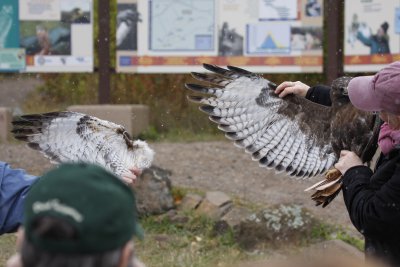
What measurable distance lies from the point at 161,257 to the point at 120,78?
4.35 meters

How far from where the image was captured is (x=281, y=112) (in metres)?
4.63

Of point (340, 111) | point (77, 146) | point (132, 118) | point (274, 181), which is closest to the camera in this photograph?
point (77, 146)

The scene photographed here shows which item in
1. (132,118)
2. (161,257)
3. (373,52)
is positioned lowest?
(161,257)

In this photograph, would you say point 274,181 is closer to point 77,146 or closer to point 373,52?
point 373,52

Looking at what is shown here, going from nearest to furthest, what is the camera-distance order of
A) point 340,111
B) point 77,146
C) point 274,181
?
point 77,146 → point 340,111 → point 274,181

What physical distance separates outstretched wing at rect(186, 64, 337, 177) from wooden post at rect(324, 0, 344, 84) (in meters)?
4.46

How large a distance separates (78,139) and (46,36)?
5.52 m

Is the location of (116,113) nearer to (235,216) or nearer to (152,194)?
(152,194)

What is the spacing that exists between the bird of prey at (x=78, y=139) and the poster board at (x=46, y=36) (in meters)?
5.27

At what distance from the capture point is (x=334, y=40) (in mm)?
9055

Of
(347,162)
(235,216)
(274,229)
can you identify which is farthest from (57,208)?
(235,216)

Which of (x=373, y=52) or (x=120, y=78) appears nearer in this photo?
(x=373, y=52)

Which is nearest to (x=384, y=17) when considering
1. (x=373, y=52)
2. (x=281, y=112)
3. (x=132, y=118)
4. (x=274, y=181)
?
(x=373, y=52)

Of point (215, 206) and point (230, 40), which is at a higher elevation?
point (230, 40)
